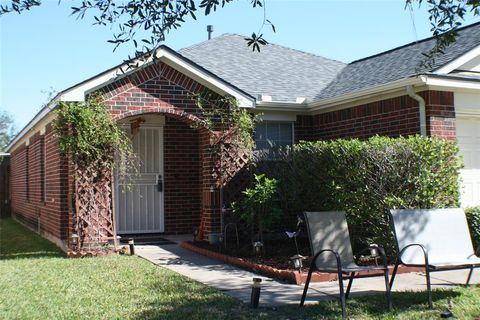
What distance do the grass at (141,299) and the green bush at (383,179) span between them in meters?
2.11

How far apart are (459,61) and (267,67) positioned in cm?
594

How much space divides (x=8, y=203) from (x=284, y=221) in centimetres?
1855

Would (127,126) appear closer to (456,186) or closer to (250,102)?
(250,102)

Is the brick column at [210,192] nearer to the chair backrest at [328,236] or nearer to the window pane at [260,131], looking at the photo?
the window pane at [260,131]

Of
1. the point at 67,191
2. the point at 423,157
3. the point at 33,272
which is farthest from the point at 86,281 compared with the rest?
the point at 423,157

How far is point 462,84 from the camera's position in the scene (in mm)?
10281

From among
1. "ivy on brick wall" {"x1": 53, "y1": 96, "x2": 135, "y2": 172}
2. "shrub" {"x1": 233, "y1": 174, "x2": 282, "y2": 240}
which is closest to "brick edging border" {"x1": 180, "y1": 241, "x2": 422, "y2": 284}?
"shrub" {"x1": 233, "y1": 174, "x2": 282, "y2": 240}

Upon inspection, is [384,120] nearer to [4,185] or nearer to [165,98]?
[165,98]

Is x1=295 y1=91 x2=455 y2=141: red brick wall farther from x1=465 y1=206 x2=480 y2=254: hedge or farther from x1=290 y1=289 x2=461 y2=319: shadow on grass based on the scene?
x1=290 y1=289 x2=461 y2=319: shadow on grass

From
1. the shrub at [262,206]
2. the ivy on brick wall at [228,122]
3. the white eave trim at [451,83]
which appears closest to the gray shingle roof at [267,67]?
the ivy on brick wall at [228,122]

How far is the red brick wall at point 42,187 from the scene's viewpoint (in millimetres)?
11195

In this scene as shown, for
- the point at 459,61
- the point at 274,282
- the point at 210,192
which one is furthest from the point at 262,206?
the point at 459,61

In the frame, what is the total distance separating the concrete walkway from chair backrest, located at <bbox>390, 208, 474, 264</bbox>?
2.17ft

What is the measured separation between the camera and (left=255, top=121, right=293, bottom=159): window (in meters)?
12.6
